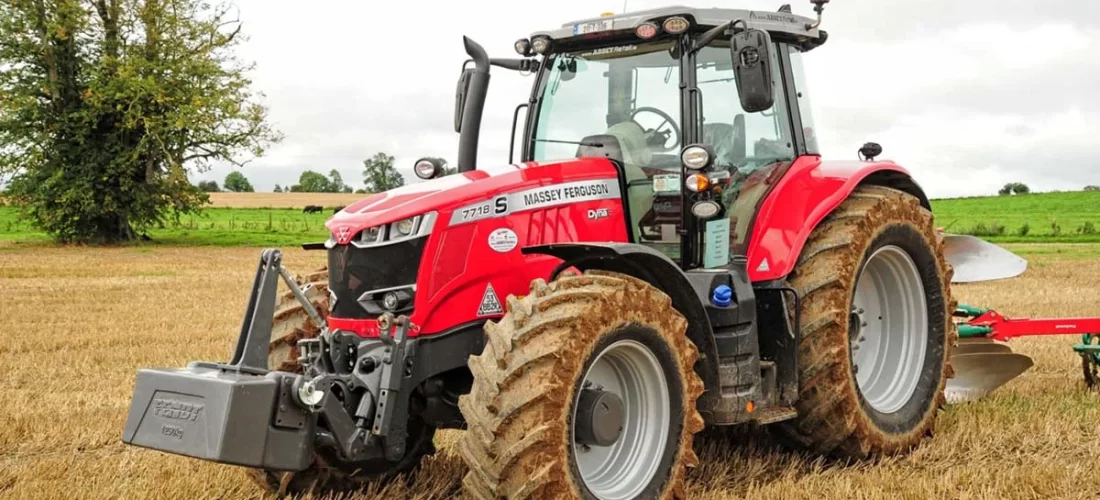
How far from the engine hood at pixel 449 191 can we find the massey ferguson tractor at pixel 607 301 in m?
0.02

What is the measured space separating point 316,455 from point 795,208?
280cm

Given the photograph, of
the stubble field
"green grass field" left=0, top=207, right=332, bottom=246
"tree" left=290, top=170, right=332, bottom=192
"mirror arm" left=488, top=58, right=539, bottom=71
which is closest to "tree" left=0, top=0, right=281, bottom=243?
"green grass field" left=0, top=207, right=332, bottom=246

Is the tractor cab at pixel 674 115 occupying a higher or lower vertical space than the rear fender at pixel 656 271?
higher

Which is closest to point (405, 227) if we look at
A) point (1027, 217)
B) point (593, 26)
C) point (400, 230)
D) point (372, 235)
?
point (400, 230)

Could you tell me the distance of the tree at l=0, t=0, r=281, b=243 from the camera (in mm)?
34031

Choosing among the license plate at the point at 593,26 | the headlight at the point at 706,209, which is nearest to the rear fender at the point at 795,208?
the headlight at the point at 706,209

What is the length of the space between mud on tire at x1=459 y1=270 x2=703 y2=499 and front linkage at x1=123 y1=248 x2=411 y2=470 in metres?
0.44

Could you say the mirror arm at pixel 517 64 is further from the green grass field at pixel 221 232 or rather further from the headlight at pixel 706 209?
the green grass field at pixel 221 232

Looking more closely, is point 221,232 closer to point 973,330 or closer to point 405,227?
point 973,330

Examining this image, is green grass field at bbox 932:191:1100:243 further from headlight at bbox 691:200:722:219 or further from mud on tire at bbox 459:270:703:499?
mud on tire at bbox 459:270:703:499

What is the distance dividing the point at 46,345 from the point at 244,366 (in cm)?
773

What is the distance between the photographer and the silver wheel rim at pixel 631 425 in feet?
16.0

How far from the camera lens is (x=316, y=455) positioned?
5332mm

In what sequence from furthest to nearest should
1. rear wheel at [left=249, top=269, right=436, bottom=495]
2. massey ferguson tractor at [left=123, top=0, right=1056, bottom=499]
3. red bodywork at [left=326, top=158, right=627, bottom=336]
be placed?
rear wheel at [left=249, top=269, right=436, bottom=495]
red bodywork at [left=326, top=158, right=627, bottom=336]
massey ferguson tractor at [left=123, top=0, right=1056, bottom=499]
